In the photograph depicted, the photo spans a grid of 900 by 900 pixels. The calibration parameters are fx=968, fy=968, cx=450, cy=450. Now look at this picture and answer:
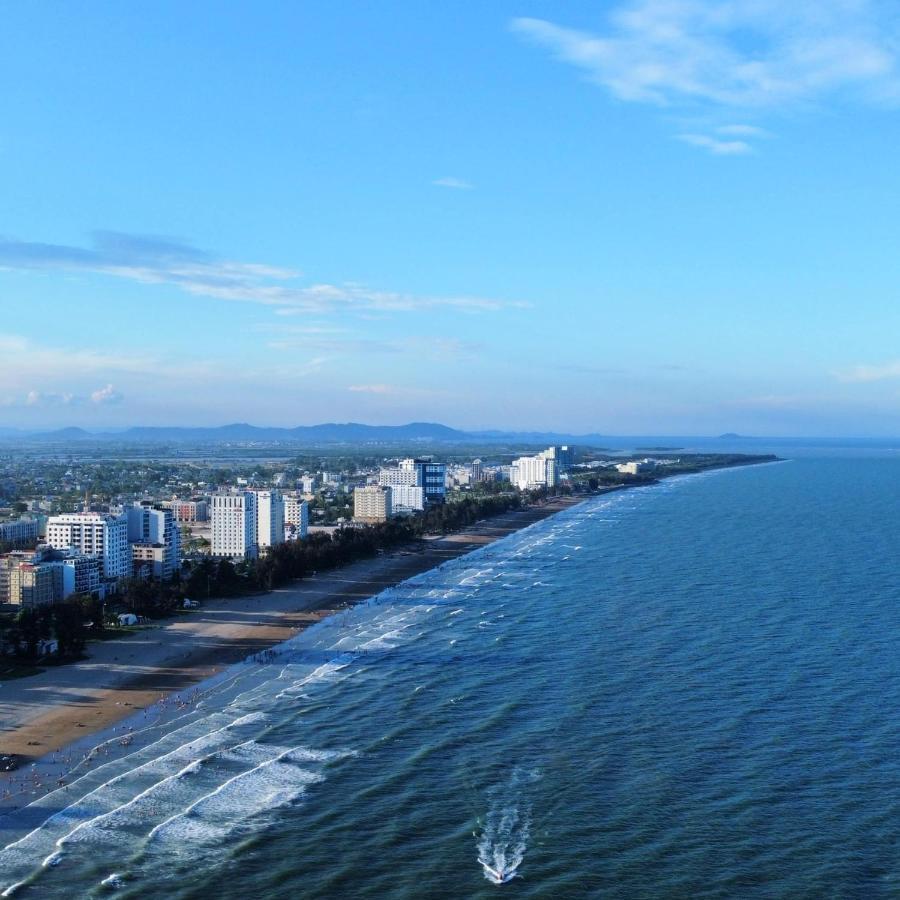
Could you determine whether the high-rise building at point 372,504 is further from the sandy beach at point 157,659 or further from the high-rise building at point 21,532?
the sandy beach at point 157,659

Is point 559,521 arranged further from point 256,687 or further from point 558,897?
point 558,897

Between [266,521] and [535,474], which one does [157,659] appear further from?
[535,474]

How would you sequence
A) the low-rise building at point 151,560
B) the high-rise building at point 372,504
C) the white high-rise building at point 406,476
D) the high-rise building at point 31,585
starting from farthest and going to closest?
the white high-rise building at point 406,476, the high-rise building at point 372,504, the low-rise building at point 151,560, the high-rise building at point 31,585

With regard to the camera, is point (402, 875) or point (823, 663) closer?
point (402, 875)

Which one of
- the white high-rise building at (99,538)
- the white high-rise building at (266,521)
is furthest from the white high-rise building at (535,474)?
the white high-rise building at (99,538)

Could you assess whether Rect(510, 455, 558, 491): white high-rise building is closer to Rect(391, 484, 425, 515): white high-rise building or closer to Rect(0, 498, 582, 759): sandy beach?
Rect(391, 484, 425, 515): white high-rise building

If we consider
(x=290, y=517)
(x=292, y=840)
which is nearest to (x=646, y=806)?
(x=292, y=840)
